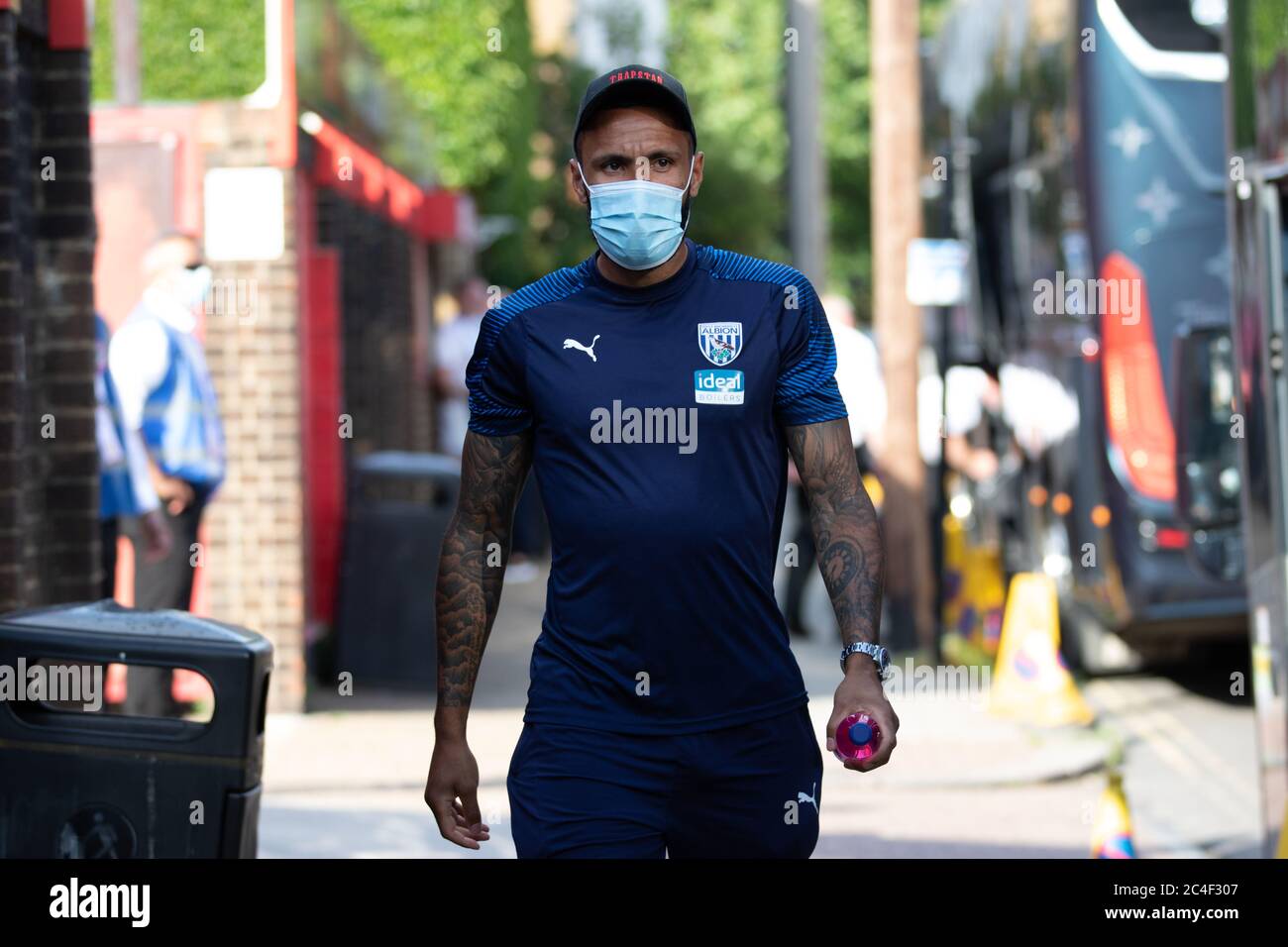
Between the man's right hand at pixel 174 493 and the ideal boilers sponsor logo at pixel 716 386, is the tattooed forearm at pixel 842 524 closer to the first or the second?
the ideal boilers sponsor logo at pixel 716 386

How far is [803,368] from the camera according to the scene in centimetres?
398

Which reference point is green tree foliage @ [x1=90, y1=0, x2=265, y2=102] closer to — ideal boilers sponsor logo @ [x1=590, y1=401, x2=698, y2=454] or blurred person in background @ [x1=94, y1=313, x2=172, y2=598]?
blurred person in background @ [x1=94, y1=313, x2=172, y2=598]

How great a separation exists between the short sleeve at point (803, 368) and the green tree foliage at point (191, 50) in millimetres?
8797

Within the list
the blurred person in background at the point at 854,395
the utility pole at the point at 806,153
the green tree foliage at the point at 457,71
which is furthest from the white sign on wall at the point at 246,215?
the utility pole at the point at 806,153

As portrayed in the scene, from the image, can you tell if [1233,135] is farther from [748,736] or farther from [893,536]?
[893,536]

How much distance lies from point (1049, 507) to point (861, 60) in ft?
125

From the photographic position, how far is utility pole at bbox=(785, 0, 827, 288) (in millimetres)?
31234

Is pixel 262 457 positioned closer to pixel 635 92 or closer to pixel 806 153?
pixel 635 92

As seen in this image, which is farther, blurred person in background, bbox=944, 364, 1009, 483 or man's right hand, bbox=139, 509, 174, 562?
blurred person in background, bbox=944, 364, 1009, 483

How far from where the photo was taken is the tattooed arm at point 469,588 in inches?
158

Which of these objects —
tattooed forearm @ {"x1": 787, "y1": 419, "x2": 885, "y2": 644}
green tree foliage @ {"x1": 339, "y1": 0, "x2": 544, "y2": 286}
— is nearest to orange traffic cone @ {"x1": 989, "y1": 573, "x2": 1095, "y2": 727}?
tattooed forearm @ {"x1": 787, "y1": 419, "x2": 885, "y2": 644}

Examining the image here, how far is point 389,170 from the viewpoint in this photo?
15469 millimetres

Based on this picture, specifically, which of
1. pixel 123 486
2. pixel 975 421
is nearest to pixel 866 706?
pixel 123 486
